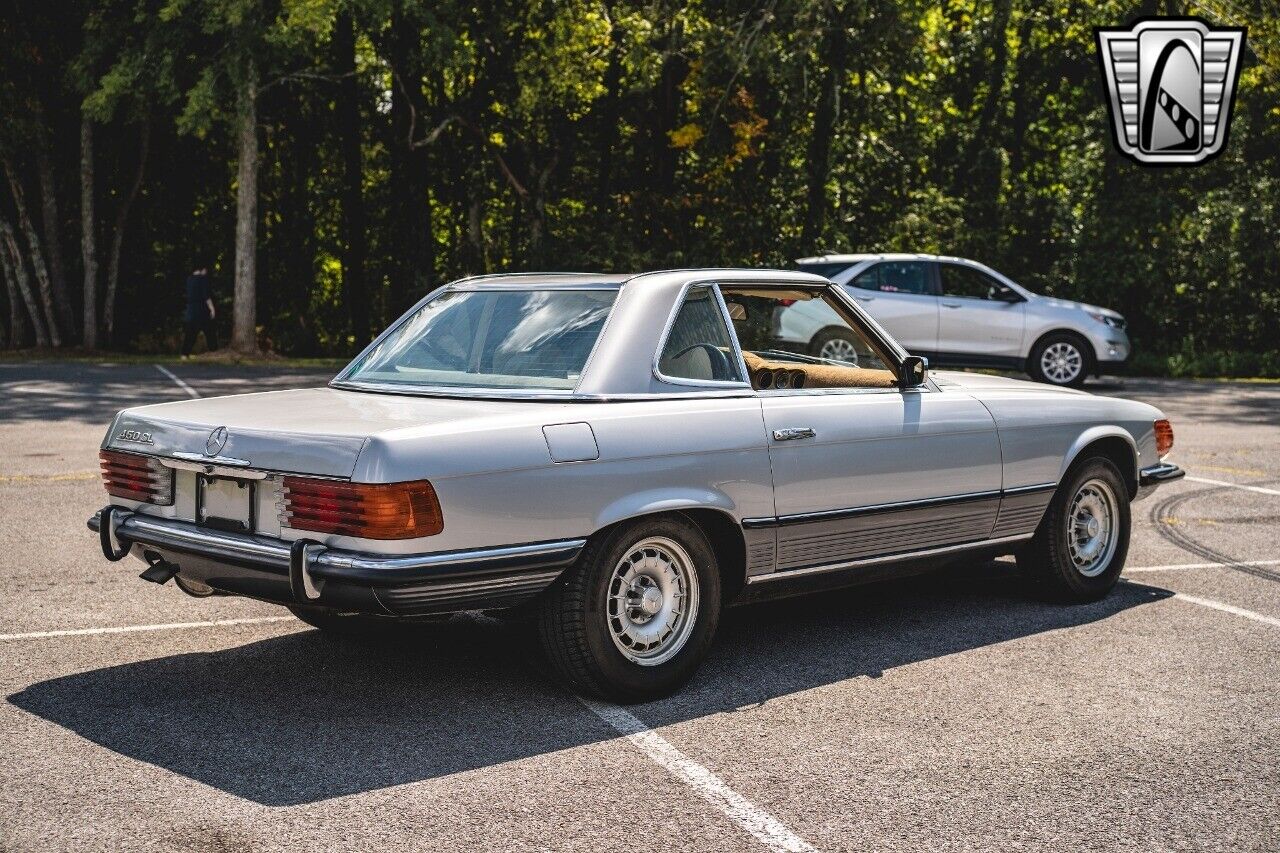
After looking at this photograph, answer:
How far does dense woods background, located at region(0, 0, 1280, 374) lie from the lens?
25.2m

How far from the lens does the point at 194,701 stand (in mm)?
5109

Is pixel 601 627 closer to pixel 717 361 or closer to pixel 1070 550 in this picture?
pixel 717 361

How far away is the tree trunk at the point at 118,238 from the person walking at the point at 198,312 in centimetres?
319

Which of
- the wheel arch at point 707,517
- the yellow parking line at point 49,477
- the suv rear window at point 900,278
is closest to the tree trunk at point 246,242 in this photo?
the suv rear window at point 900,278

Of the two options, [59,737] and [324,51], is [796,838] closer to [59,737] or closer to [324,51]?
[59,737]

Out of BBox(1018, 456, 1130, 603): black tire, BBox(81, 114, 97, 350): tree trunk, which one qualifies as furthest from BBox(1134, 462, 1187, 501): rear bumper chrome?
BBox(81, 114, 97, 350): tree trunk

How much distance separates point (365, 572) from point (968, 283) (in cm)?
1591

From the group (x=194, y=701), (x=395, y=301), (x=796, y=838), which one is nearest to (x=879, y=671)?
(x=796, y=838)

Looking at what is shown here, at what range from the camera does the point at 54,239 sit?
28.6 meters

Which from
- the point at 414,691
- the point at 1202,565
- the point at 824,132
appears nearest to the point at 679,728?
the point at 414,691

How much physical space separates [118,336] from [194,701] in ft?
90.5

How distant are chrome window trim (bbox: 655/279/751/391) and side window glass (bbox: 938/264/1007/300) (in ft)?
45.7

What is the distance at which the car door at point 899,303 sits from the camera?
1892cm

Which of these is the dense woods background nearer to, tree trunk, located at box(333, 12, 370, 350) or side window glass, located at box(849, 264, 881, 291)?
tree trunk, located at box(333, 12, 370, 350)
